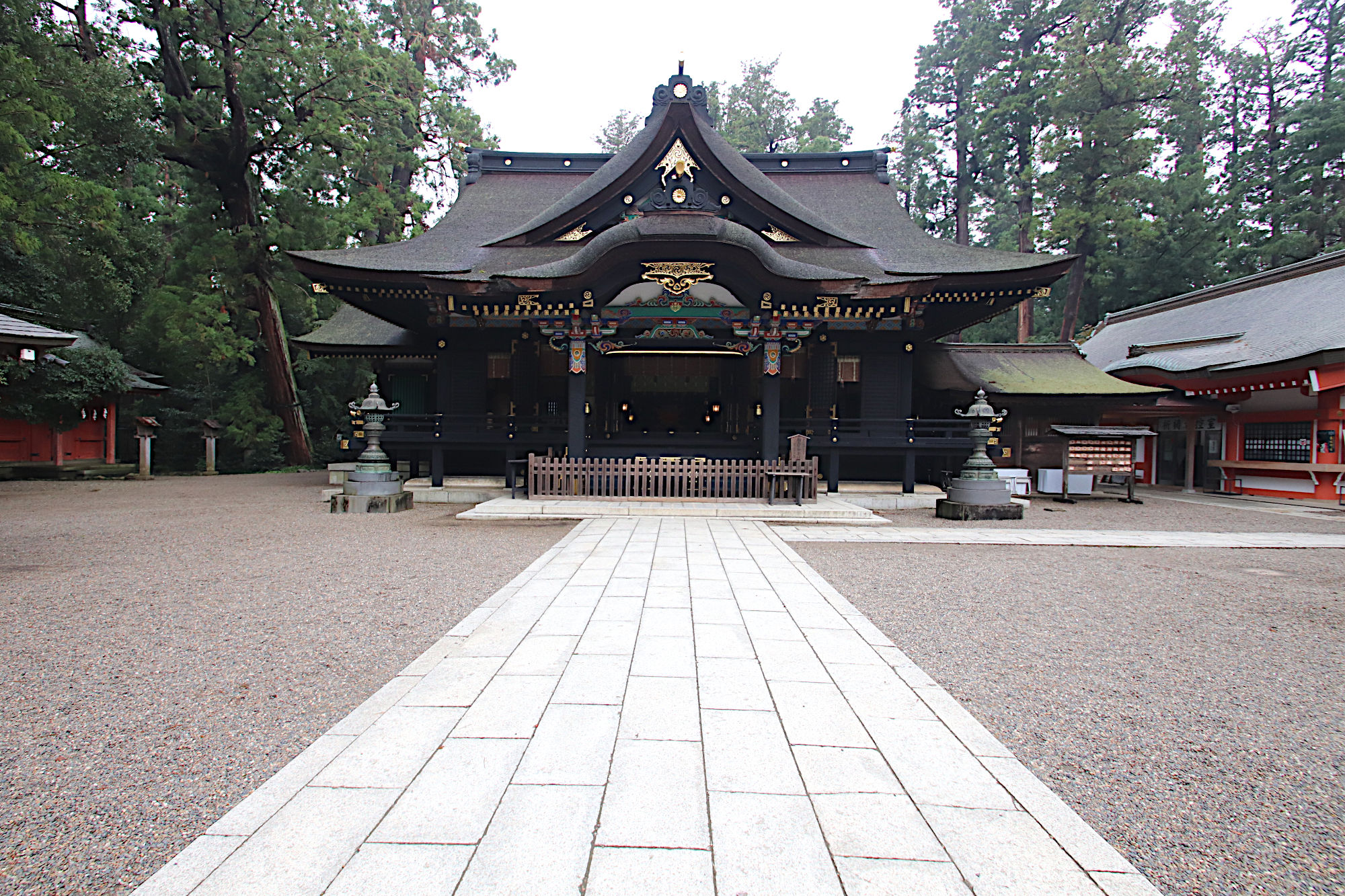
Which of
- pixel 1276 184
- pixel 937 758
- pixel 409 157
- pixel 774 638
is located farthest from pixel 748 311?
pixel 1276 184

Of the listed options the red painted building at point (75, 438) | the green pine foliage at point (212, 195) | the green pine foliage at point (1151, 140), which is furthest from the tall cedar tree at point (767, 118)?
the red painted building at point (75, 438)

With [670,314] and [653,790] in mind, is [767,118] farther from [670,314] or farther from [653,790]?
[653,790]

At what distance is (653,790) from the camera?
2.14 m

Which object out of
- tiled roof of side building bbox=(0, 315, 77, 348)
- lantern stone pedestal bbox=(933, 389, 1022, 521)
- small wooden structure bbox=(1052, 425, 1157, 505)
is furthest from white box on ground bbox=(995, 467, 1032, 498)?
tiled roof of side building bbox=(0, 315, 77, 348)

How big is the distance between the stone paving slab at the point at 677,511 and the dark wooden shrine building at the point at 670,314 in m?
1.43

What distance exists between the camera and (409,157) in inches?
826

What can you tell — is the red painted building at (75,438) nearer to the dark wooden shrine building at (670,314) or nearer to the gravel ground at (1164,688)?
the dark wooden shrine building at (670,314)

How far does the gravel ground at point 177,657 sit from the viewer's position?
81.6 inches

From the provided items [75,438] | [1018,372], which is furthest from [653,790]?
[75,438]

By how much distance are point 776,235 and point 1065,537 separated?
8138 millimetres

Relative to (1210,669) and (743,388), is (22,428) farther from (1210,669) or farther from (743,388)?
(1210,669)

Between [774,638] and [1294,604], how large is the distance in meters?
5.09

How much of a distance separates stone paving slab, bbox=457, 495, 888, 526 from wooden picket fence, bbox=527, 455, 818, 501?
0.31 meters

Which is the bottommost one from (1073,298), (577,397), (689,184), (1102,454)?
(1102,454)
